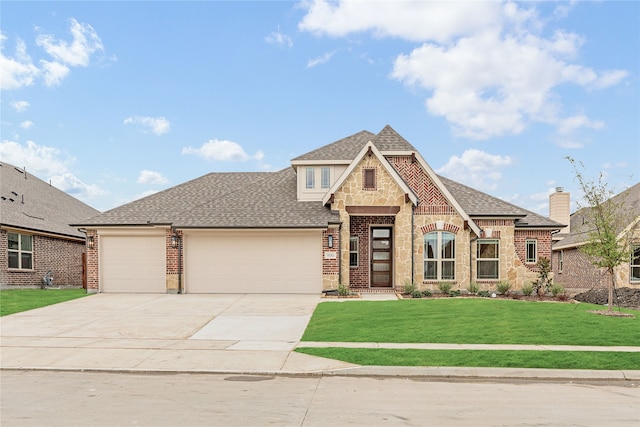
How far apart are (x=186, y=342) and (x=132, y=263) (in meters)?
10.9

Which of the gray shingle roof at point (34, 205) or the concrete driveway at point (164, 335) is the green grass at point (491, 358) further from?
the gray shingle roof at point (34, 205)

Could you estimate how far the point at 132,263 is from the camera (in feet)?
69.7

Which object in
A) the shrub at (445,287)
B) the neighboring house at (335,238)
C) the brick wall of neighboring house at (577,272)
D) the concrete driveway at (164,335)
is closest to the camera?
the concrete driveway at (164,335)

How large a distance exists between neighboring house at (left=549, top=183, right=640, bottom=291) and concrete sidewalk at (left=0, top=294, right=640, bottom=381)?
15768mm

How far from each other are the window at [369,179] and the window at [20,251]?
662 inches

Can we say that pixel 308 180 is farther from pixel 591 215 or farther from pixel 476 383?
pixel 476 383

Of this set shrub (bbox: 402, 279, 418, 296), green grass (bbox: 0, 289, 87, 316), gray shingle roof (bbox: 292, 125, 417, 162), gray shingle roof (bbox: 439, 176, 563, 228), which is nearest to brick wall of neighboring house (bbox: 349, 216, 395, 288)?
shrub (bbox: 402, 279, 418, 296)

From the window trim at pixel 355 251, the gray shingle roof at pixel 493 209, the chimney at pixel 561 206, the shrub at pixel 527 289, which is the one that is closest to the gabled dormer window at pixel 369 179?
the window trim at pixel 355 251

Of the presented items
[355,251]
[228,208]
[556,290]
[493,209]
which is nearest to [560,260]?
[493,209]

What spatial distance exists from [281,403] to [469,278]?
51.9 ft

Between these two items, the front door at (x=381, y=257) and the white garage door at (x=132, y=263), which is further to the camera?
the front door at (x=381, y=257)

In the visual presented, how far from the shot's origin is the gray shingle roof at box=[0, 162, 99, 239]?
24.2m

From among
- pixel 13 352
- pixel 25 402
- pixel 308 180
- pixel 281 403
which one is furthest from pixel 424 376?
pixel 308 180

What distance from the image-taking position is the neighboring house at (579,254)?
25219 mm
